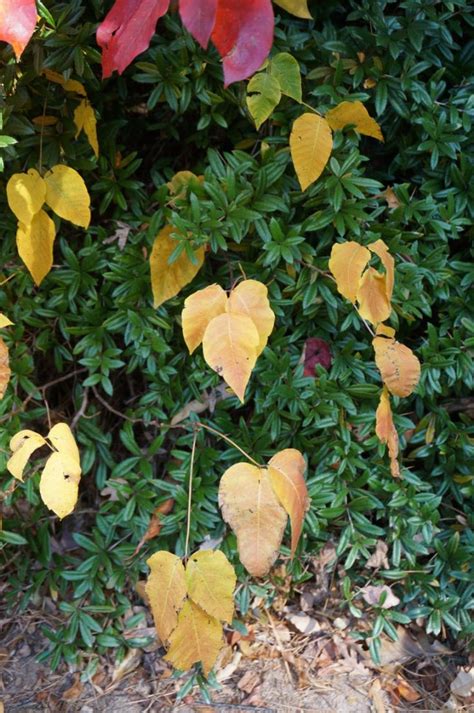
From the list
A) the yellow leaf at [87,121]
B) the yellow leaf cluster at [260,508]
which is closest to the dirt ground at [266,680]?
the yellow leaf cluster at [260,508]

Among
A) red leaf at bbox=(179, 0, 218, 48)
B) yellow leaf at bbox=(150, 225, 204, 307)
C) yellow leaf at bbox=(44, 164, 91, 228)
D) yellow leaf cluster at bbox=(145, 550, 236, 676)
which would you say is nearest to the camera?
red leaf at bbox=(179, 0, 218, 48)

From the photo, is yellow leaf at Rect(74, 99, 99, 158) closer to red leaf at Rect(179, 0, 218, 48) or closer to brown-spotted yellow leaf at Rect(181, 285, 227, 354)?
brown-spotted yellow leaf at Rect(181, 285, 227, 354)

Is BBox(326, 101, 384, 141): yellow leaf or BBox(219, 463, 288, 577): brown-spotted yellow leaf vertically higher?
BBox(326, 101, 384, 141): yellow leaf

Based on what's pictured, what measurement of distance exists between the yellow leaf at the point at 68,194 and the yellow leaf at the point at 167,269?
0.60 ft

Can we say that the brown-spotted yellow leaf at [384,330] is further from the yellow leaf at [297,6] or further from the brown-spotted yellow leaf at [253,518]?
the yellow leaf at [297,6]

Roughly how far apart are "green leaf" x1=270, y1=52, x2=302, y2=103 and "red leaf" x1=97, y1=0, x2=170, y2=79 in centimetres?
38

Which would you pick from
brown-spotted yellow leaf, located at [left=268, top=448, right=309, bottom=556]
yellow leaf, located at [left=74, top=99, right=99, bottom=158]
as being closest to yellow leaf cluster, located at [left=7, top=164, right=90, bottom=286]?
yellow leaf, located at [left=74, top=99, right=99, bottom=158]

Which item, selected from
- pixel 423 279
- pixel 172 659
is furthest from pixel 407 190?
pixel 172 659

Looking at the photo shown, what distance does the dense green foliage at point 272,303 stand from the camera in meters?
1.67

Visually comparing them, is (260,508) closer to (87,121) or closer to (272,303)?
(272,303)

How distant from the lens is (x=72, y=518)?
2090 millimetres

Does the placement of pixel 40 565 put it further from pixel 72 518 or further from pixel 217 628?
pixel 217 628

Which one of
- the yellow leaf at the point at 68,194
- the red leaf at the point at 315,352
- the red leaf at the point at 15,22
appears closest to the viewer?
the red leaf at the point at 15,22

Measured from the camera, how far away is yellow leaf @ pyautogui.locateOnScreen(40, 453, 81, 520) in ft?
4.68
